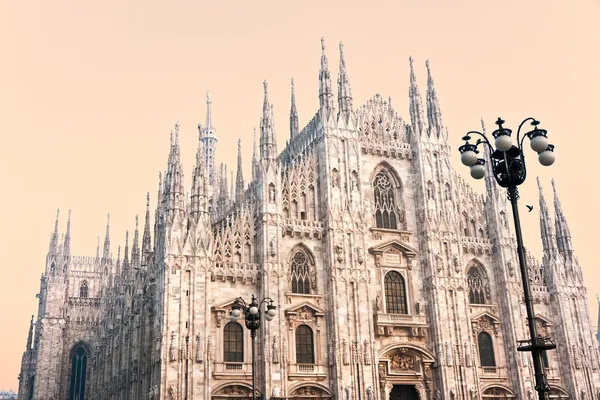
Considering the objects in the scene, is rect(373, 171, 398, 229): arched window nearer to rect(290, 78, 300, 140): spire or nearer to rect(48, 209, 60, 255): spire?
rect(290, 78, 300, 140): spire

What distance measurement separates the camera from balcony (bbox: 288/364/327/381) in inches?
1500

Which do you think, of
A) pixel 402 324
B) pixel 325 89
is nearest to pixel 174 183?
pixel 325 89

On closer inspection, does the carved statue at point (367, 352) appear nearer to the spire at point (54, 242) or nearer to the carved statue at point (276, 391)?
the carved statue at point (276, 391)

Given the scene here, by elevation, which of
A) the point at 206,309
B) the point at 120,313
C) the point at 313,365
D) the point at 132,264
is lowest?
the point at 313,365

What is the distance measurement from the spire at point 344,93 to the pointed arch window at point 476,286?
14.4m

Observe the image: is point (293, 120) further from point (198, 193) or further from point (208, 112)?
point (208, 112)

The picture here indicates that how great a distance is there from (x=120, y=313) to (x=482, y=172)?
4064 centimetres

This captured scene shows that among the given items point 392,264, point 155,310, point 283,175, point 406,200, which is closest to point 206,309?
point 155,310

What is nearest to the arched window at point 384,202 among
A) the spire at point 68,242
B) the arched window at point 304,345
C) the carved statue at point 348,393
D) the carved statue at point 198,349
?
the arched window at point 304,345

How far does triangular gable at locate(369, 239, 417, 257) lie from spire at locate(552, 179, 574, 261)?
12907mm

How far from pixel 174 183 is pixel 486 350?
78.7 ft

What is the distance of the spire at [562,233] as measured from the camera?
49.2 meters

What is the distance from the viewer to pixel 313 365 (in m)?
38.8

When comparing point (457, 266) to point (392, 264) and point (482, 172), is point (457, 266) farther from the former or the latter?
point (482, 172)
